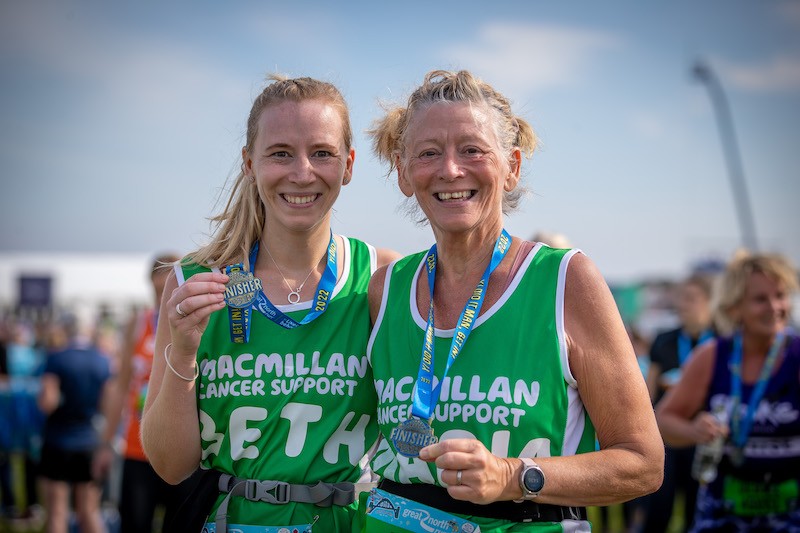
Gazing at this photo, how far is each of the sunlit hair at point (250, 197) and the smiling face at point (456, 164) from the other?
52 cm

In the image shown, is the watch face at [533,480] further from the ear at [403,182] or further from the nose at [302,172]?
the nose at [302,172]

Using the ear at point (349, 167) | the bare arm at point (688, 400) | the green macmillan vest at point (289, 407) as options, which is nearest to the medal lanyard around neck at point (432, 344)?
the green macmillan vest at point (289, 407)

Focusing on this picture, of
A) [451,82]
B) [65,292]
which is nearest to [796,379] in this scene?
[451,82]

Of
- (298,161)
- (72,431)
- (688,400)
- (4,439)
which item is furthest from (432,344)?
(4,439)

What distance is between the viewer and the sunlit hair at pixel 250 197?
2795mm

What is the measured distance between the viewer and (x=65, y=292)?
2803 cm

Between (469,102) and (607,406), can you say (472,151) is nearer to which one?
(469,102)

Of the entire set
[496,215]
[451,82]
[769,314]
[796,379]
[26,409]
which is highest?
[451,82]

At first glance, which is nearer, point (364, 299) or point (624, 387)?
point (624, 387)

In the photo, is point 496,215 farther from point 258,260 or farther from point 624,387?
point 258,260

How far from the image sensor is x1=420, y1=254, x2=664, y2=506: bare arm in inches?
82.0

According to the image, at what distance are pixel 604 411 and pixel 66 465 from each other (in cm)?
698

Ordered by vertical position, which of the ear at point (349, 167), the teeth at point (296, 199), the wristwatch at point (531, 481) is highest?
the ear at point (349, 167)

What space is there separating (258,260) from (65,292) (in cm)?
2757
